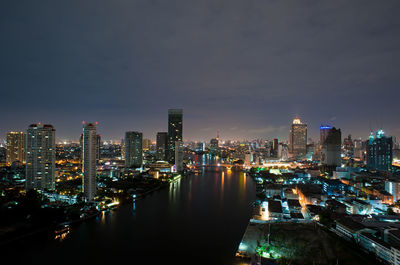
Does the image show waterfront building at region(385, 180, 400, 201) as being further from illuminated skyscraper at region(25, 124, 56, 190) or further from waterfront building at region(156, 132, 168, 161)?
waterfront building at region(156, 132, 168, 161)

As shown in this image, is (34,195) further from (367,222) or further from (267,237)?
(367,222)

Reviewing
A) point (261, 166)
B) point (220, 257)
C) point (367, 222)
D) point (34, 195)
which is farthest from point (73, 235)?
point (261, 166)

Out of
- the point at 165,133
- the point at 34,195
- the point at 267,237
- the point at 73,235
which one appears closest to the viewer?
the point at 267,237

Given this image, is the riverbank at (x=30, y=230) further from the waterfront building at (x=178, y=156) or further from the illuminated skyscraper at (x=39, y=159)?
the waterfront building at (x=178, y=156)

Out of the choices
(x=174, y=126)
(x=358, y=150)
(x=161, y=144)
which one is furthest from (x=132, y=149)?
(x=358, y=150)

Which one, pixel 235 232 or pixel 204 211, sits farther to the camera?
pixel 204 211

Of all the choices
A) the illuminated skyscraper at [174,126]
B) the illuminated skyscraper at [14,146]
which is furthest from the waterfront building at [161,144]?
the illuminated skyscraper at [14,146]

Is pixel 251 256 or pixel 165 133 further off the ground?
pixel 165 133
